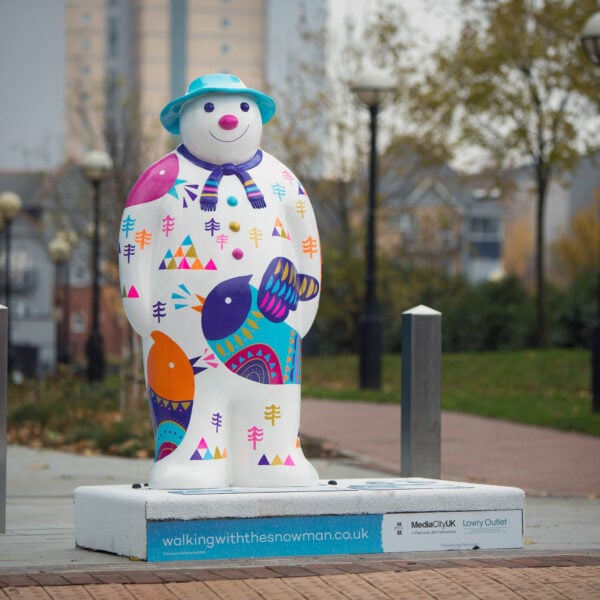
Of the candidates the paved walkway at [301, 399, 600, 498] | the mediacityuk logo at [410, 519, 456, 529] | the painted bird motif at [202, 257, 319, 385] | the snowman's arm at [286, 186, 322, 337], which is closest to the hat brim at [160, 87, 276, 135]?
the snowman's arm at [286, 186, 322, 337]

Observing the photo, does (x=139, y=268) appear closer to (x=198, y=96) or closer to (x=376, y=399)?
(x=198, y=96)

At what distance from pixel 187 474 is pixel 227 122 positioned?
192 centimetres

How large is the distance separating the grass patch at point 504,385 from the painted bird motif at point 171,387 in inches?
328

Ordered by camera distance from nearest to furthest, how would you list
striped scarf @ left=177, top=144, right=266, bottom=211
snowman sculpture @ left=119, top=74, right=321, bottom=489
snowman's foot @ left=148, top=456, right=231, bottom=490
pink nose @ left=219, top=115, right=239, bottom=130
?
snowman's foot @ left=148, top=456, right=231, bottom=490 → snowman sculpture @ left=119, top=74, right=321, bottom=489 → striped scarf @ left=177, top=144, right=266, bottom=211 → pink nose @ left=219, top=115, right=239, bottom=130

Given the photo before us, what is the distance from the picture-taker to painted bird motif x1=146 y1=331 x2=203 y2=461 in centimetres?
735

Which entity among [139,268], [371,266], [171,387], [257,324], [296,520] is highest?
[371,266]

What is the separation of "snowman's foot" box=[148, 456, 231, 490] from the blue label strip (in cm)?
57

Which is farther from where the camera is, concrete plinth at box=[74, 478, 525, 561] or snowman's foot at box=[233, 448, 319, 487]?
snowman's foot at box=[233, 448, 319, 487]

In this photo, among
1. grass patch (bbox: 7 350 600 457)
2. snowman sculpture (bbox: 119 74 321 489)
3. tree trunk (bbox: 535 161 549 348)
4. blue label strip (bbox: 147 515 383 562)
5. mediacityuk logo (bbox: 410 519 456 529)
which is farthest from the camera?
tree trunk (bbox: 535 161 549 348)

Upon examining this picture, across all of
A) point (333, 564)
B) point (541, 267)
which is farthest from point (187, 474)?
point (541, 267)

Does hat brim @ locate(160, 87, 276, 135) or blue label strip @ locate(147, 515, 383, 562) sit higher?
hat brim @ locate(160, 87, 276, 135)

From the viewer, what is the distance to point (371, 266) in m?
19.1

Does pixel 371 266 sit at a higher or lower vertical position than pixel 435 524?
higher

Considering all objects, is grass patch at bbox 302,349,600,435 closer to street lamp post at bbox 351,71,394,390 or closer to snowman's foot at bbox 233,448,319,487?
street lamp post at bbox 351,71,394,390
